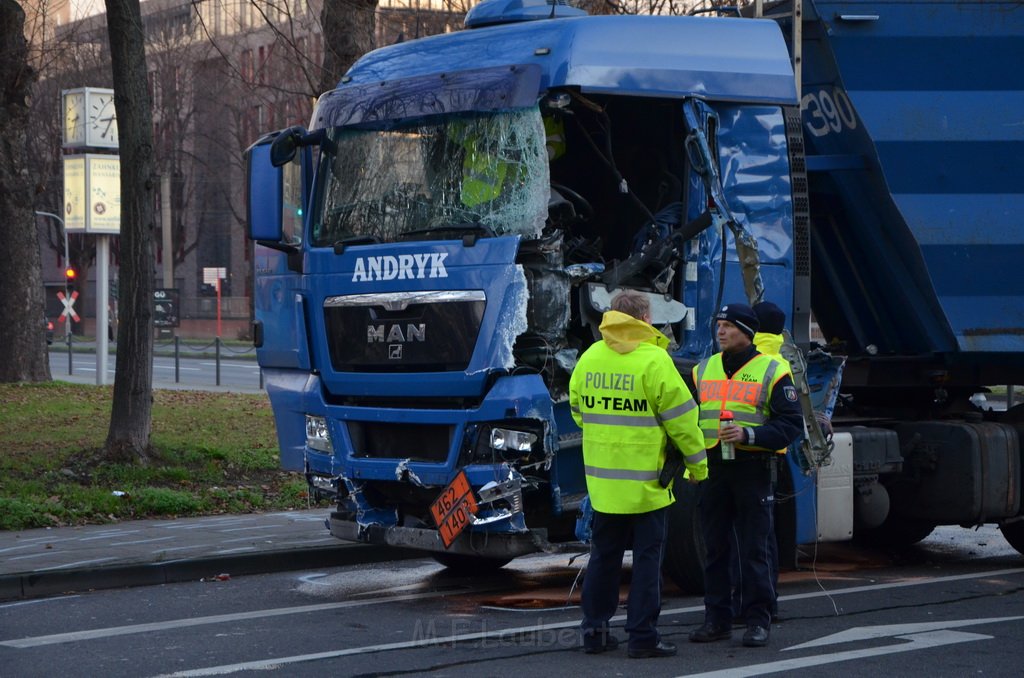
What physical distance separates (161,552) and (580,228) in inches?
152

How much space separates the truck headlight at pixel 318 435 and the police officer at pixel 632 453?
87.4 inches

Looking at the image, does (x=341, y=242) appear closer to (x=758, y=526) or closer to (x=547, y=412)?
(x=547, y=412)

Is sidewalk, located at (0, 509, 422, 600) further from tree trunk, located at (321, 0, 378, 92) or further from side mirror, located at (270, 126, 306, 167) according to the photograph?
tree trunk, located at (321, 0, 378, 92)

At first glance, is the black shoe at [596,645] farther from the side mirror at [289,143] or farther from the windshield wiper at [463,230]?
the side mirror at [289,143]

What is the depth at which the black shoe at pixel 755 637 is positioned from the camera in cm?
697

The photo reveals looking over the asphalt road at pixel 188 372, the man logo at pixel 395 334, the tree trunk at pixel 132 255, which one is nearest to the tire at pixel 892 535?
the man logo at pixel 395 334

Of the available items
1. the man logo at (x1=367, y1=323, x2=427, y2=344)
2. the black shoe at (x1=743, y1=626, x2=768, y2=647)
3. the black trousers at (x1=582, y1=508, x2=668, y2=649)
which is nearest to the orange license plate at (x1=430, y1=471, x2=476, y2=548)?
the man logo at (x1=367, y1=323, x2=427, y2=344)

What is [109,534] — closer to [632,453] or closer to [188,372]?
A: [632,453]

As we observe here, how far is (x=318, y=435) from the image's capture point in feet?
28.5

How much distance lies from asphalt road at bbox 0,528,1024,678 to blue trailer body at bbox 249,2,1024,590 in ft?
1.46

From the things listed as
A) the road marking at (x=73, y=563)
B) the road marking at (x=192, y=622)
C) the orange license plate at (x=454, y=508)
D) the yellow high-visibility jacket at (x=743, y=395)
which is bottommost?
the road marking at (x=192, y=622)

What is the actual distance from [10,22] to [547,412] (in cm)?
1441

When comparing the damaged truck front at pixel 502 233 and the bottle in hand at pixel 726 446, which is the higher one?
the damaged truck front at pixel 502 233

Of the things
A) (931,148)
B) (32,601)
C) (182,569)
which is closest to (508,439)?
(182,569)
